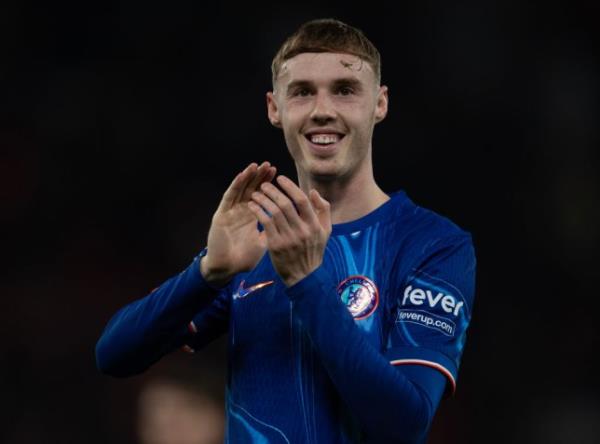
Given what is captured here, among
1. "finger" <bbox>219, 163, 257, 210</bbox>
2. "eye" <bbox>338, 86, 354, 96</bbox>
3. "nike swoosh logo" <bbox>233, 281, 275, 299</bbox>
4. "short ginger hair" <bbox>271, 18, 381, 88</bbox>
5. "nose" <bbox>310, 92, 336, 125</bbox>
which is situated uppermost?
"short ginger hair" <bbox>271, 18, 381, 88</bbox>

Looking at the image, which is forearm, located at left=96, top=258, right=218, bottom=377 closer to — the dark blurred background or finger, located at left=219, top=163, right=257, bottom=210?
finger, located at left=219, top=163, right=257, bottom=210

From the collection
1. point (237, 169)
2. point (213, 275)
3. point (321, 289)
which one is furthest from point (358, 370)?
point (237, 169)

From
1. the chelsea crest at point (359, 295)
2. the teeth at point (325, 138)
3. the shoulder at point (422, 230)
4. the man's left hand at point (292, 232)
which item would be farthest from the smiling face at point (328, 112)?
the man's left hand at point (292, 232)

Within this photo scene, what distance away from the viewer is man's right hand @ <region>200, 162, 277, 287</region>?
95.2 inches

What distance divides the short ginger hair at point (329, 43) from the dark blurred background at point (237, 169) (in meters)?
3.89

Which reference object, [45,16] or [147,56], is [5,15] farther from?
[147,56]

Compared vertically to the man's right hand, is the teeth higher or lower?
higher

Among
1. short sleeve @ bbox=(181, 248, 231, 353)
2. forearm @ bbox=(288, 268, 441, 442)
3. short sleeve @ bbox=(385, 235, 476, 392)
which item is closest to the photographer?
forearm @ bbox=(288, 268, 441, 442)

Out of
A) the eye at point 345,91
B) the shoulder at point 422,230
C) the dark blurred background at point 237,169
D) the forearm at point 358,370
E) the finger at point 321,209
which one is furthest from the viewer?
the dark blurred background at point 237,169

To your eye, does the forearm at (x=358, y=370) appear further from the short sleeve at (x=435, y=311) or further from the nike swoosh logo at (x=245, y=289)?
the nike swoosh logo at (x=245, y=289)

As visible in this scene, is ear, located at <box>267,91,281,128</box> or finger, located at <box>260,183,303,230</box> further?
ear, located at <box>267,91,281,128</box>

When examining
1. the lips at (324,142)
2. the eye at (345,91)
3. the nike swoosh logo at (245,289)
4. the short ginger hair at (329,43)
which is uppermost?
the short ginger hair at (329,43)

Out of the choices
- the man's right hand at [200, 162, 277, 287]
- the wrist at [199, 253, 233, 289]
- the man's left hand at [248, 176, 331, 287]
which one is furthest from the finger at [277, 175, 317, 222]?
the wrist at [199, 253, 233, 289]

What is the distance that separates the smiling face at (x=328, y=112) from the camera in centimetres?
258
